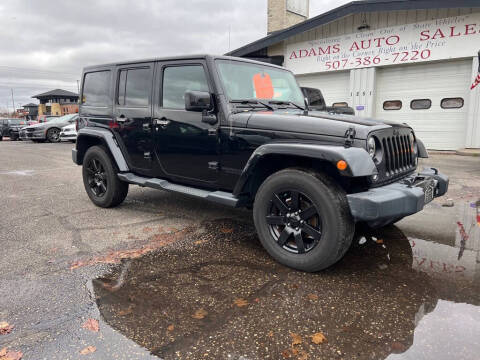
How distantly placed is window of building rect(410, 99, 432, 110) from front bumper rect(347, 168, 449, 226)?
987 centimetres

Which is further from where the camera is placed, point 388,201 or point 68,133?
point 68,133

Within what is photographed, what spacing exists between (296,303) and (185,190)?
1.90 m

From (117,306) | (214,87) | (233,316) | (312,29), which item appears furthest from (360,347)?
(312,29)

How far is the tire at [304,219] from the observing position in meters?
2.77

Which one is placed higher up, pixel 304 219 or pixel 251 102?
pixel 251 102

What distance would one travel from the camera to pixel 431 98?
37.5ft

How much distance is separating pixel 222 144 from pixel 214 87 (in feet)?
1.92

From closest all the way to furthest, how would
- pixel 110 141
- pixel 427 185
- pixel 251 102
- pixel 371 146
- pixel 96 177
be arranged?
pixel 371 146 → pixel 427 185 → pixel 251 102 → pixel 110 141 → pixel 96 177

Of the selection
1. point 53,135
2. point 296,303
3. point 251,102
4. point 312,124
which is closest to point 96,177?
point 251,102

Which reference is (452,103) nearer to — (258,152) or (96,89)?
(258,152)

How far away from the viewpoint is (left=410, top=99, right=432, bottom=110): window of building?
11.5m

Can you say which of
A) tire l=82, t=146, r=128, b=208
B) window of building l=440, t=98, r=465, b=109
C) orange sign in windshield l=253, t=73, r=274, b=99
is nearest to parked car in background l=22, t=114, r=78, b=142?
tire l=82, t=146, r=128, b=208

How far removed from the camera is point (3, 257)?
342 centimetres

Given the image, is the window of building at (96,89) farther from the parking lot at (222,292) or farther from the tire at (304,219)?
the tire at (304,219)
